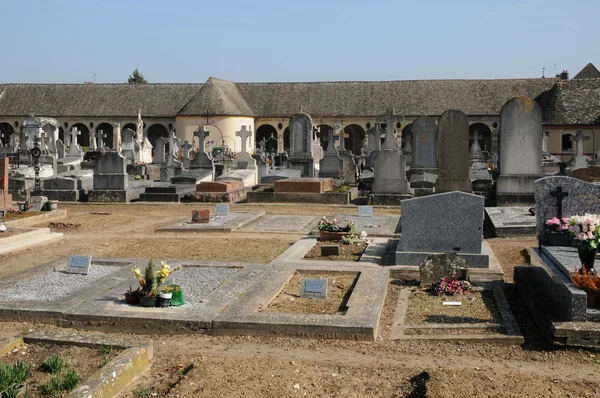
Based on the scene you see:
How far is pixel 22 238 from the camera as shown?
12273mm

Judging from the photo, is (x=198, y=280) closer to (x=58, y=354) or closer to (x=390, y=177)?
(x=58, y=354)

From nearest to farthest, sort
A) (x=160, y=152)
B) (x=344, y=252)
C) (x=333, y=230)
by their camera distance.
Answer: (x=344, y=252) → (x=333, y=230) → (x=160, y=152)

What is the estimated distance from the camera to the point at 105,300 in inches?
302

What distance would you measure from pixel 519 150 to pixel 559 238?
793 cm

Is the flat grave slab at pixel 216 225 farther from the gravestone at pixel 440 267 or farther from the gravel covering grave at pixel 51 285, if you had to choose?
the gravestone at pixel 440 267

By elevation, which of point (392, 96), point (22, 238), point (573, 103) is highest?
point (392, 96)

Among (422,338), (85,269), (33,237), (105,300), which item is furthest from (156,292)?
(33,237)

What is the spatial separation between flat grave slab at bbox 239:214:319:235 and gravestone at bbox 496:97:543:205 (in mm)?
4590

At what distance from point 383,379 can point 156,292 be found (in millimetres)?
3052

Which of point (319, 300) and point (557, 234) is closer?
point (319, 300)

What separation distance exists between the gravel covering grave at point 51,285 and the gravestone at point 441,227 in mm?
4078

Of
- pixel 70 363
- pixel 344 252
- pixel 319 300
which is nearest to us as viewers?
pixel 70 363

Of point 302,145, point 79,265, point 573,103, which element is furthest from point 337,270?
point 573,103

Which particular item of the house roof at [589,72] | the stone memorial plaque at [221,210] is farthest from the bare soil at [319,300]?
the house roof at [589,72]
